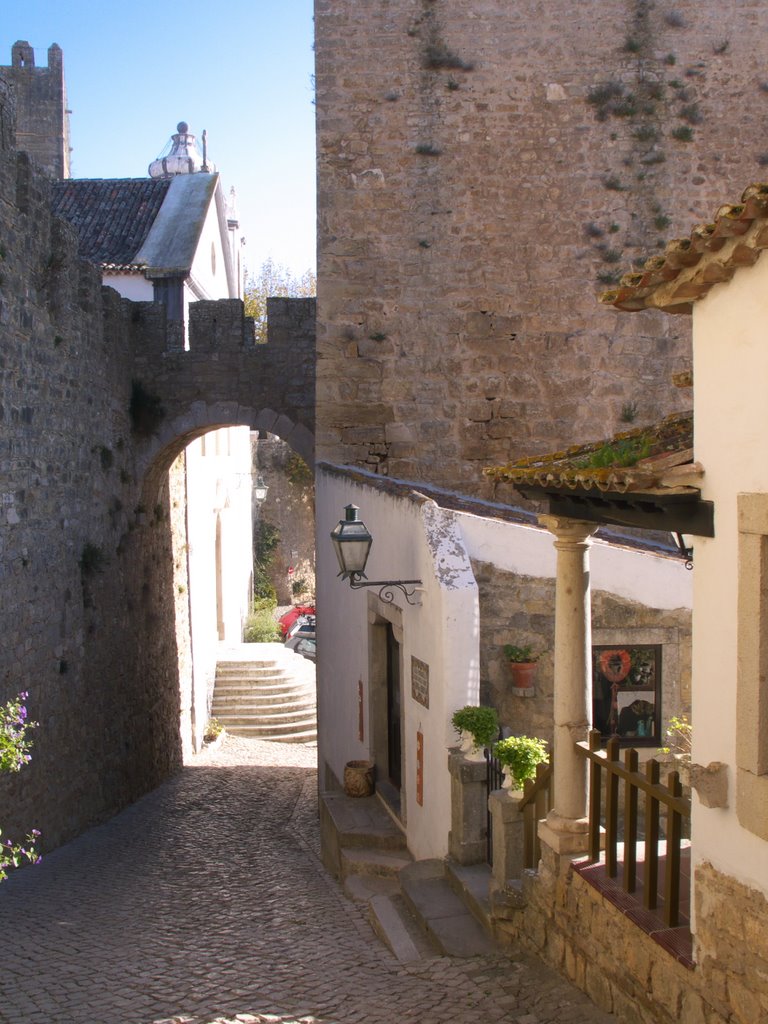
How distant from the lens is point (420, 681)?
26.0 feet

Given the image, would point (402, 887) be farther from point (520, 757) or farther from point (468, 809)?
point (520, 757)

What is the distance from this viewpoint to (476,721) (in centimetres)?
696

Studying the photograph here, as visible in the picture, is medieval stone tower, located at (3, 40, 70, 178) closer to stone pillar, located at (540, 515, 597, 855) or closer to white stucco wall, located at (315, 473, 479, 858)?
white stucco wall, located at (315, 473, 479, 858)

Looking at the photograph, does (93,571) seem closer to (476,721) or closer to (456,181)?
(456,181)

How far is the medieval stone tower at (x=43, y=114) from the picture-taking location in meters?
27.6

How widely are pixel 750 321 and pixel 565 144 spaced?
8.40 metres

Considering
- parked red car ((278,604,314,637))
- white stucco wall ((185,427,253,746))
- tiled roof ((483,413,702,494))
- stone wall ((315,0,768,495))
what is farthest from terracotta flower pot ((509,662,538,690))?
parked red car ((278,604,314,637))

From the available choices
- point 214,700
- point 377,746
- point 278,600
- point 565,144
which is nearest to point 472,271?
point 565,144

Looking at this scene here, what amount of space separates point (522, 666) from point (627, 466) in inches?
116

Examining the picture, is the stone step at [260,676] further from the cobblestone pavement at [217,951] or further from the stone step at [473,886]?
the stone step at [473,886]

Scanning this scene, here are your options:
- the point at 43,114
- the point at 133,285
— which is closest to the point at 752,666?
the point at 133,285

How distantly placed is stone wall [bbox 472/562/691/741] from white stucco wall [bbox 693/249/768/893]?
9.88ft

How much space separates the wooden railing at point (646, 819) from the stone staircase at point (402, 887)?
1.20 m

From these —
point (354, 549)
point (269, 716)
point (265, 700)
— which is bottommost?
point (269, 716)
